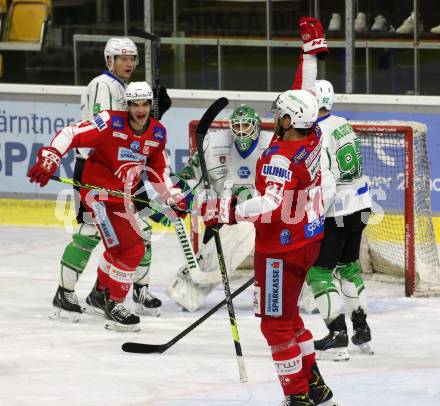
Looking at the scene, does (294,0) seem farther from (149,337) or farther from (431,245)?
(149,337)

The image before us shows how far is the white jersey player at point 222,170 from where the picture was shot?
23.9 feet

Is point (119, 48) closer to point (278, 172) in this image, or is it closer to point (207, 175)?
point (207, 175)

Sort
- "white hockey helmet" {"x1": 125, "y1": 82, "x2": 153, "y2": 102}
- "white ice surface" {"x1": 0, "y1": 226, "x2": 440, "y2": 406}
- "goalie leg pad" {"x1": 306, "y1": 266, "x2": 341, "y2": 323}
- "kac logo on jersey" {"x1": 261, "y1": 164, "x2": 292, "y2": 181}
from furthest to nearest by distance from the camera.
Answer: "white hockey helmet" {"x1": 125, "y1": 82, "x2": 153, "y2": 102}, "goalie leg pad" {"x1": 306, "y1": 266, "x2": 341, "y2": 323}, "white ice surface" {"x1": 0, "y1": 226, "x2": 440, "y2": 406}, "kac logo on jersey" {"x1": 261, "y1": 164, "x2": 292, "y2": 181}

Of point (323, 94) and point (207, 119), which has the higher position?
point (323, 94)

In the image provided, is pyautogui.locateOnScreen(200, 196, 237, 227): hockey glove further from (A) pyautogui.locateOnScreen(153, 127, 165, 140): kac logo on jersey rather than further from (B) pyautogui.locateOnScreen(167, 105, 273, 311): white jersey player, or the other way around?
(B) pyautogui.locateOnScreen(167, 105, 273, 311): white jersey player

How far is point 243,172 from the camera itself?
24.3ft

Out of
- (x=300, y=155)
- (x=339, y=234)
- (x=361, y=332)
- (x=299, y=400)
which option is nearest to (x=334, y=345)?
(x=361, y=332)

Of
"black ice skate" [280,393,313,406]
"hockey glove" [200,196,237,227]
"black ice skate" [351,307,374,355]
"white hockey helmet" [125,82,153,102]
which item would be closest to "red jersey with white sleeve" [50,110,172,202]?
"white hockey helmet" [125,82,153,102]

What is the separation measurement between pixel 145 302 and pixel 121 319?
511 millimetres

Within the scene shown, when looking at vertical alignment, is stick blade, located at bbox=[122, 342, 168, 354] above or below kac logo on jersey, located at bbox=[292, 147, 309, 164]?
below

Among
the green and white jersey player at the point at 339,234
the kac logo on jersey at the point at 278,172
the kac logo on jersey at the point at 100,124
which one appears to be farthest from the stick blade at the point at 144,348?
the kac logo on jersey at the point at 278,172

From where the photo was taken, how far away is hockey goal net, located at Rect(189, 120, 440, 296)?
7.85m

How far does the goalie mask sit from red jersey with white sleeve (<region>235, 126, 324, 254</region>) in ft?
5.57

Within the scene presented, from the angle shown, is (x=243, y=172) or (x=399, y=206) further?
(x=399, y=206)
